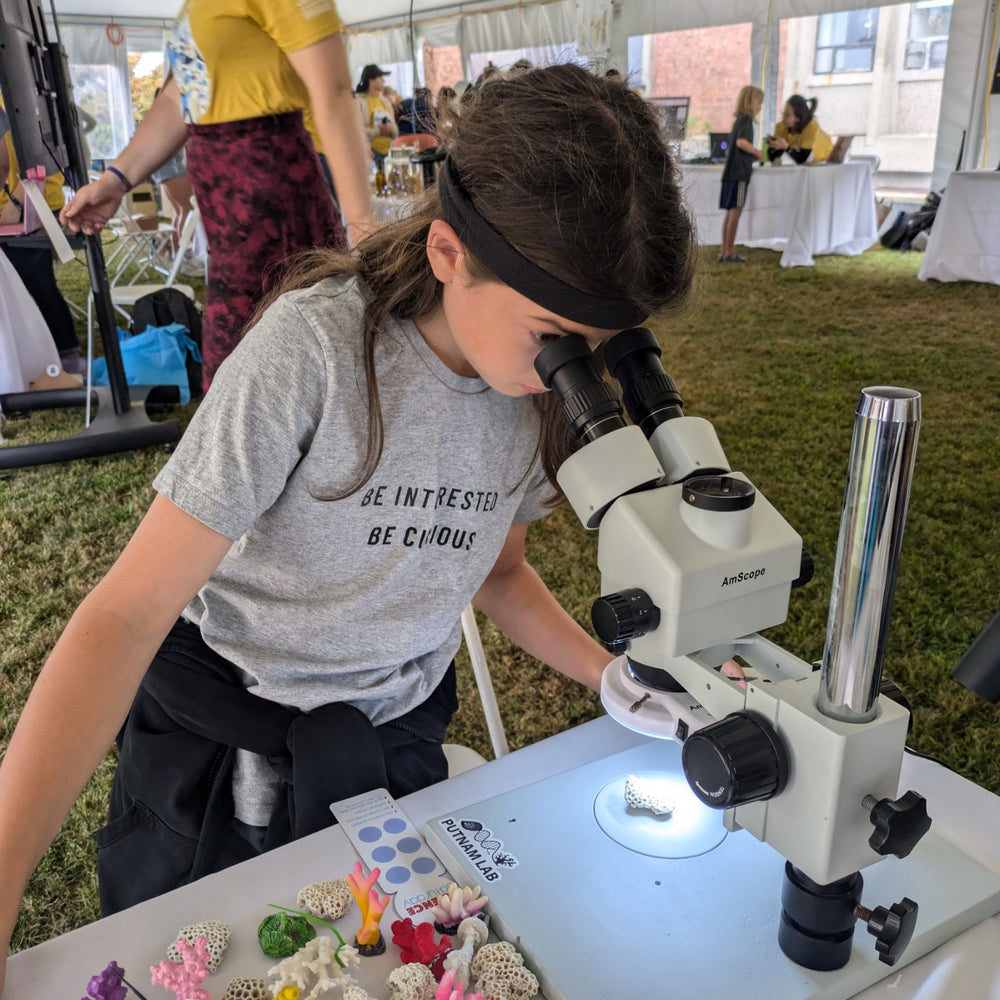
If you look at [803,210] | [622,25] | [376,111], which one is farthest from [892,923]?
[622,25]

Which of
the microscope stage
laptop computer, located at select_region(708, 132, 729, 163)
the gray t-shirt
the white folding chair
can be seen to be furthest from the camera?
laptop computer, located at select_region(708, 132, 729, 163)

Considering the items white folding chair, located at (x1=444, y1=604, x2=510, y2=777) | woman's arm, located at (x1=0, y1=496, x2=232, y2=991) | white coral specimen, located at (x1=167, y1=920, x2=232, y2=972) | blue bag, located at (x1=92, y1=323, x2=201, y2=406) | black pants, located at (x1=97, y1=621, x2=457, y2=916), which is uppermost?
woman's arm, located at (x1=0, y1=496, x2=232, y2=991)

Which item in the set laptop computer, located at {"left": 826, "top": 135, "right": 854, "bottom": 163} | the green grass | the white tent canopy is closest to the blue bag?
the green grass

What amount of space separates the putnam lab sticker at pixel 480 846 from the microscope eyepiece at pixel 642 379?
0.35m

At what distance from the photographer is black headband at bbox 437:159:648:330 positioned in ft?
2.36

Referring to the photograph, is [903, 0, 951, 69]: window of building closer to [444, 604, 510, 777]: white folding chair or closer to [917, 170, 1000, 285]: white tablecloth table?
[917, 170, 1000, 285]: white tablecloth table

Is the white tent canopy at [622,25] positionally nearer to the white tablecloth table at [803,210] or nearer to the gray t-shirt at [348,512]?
the white tablecloth table at [803,210]

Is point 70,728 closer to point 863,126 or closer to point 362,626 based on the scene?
point 362,626

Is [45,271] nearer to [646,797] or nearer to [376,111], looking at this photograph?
[376,111]

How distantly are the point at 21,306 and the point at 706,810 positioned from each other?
4053 millimetres

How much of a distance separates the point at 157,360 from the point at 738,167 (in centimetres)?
511

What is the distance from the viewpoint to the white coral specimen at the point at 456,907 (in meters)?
0.66

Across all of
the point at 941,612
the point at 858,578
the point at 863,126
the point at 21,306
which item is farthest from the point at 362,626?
the point at 863,126

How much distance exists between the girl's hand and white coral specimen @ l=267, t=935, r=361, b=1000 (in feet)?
6.56
